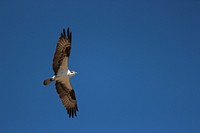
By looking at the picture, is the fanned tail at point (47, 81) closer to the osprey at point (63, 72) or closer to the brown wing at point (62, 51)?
the osprey at point (63, 72)

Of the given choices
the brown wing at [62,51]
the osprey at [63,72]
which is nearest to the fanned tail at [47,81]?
the osprey at [63,72]

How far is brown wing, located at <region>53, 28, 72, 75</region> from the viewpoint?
2159 centimetres

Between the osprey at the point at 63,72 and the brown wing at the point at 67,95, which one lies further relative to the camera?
the brown wing at the point at 67,95

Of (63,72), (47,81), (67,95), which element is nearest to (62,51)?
(63,72)

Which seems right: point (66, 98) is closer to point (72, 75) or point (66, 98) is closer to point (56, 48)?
point (72, 75)

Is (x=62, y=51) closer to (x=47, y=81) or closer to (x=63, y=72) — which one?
(x=63, y=72)

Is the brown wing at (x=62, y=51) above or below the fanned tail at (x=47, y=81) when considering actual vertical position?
above

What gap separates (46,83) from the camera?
21.6 m

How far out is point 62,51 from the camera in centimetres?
2170

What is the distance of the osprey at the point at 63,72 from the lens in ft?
70.9

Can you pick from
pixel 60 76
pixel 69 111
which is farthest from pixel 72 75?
pixel 69 111

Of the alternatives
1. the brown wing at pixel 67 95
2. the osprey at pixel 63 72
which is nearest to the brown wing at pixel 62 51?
the osprey at pixel 63 72

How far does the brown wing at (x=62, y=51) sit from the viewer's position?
70.8 ft

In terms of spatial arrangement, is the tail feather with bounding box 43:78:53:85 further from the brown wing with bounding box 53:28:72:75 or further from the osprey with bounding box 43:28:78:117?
the brown wing with bounding box 53:28:72:75
